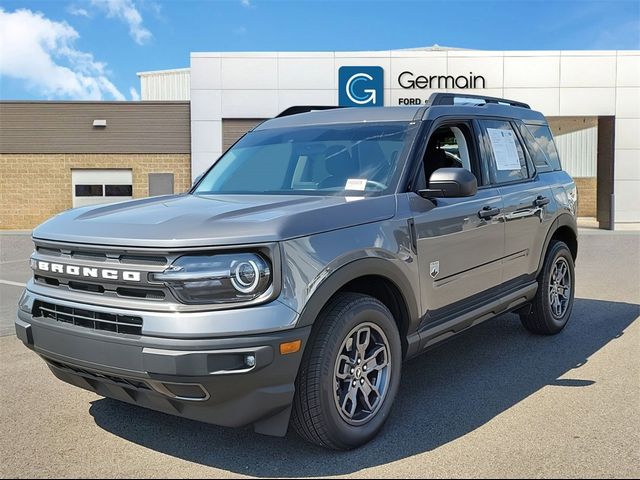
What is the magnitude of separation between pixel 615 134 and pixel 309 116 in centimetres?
1992

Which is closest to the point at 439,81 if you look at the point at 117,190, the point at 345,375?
the point at 117,190

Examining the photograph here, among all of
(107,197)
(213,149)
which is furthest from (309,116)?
(107,197)

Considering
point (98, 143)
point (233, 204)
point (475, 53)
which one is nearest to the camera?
point (233, 204)

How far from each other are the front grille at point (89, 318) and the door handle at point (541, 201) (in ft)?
11.9

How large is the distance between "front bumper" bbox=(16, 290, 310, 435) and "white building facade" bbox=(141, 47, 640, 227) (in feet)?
61.8

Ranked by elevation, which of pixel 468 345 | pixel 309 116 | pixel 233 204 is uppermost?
pixel 309 116

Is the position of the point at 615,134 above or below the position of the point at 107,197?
above

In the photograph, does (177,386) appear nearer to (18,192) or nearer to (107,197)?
(107,197)

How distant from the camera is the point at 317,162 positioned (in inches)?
169

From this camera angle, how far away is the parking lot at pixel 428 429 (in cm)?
321

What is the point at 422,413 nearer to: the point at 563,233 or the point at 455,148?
the point at 455,148

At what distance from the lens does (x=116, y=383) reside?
310 cm

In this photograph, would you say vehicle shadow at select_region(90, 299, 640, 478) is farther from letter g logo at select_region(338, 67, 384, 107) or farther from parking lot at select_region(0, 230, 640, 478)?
letter g logo at select_region(338, 67, 384, 107)

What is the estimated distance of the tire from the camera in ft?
10.3
